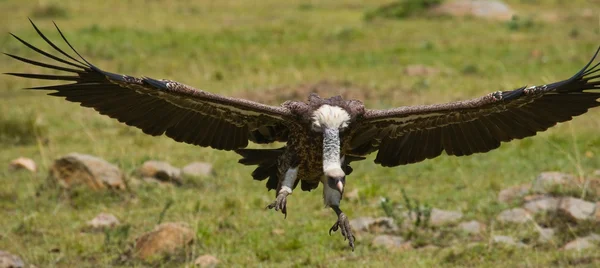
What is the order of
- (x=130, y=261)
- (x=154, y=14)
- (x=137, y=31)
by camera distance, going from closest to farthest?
(x=130, y=261) < (x=137, y=31) < (x=154, y=14)

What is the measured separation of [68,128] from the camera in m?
14.4

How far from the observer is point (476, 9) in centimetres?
2394

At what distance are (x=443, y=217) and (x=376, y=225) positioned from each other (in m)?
0.69

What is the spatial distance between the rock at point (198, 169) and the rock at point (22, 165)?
6.14 feet

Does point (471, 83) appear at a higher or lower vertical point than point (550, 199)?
higher

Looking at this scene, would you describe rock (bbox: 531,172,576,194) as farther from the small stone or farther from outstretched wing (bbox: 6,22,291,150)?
outstretched wing (bbox: 6,22,291,150)

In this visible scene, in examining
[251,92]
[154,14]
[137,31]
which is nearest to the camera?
[251,92]

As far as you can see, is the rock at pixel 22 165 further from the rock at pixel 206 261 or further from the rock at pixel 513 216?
the rock at pixel 513 216

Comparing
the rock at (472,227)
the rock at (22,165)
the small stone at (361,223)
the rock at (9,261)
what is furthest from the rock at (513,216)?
the rock at (22,165)

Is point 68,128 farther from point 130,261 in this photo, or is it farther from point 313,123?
point 313,123

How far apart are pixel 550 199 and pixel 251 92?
268 inches

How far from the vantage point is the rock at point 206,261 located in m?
8.68

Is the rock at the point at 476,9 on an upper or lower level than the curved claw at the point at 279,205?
upper

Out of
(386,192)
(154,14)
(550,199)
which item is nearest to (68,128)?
(386,192)
